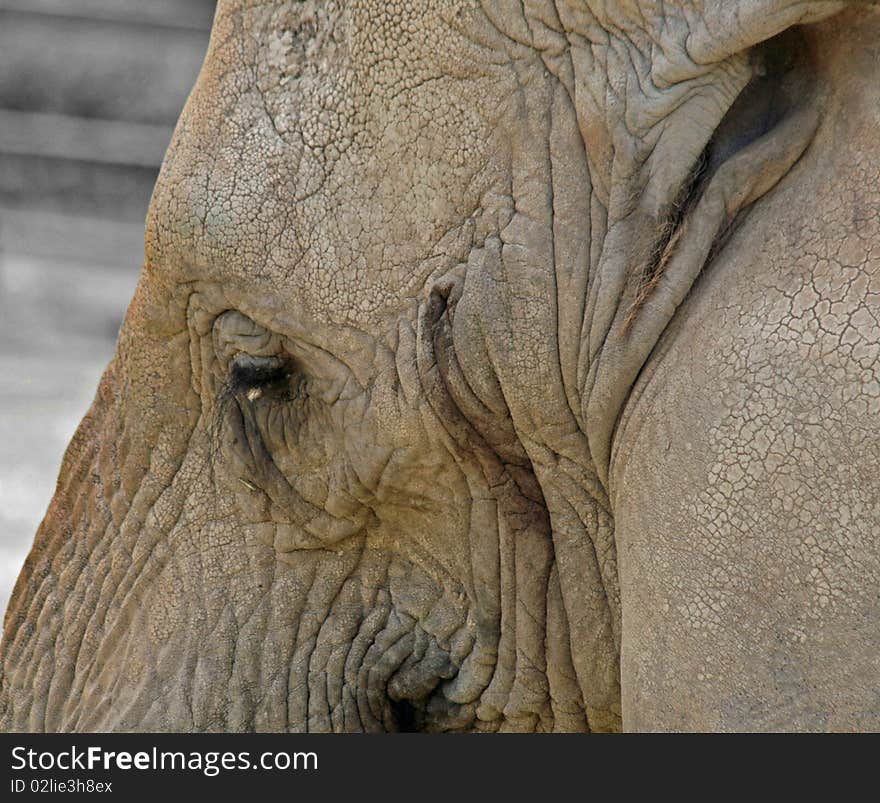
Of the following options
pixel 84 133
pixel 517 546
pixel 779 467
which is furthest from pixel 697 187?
pixel 84 133

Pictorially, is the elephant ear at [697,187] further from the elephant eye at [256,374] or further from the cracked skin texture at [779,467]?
the elephant eye at [256,374]

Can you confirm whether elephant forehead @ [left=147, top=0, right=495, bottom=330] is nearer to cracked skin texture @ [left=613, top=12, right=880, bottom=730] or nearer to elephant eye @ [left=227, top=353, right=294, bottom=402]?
elephant eye @ [left=227, top=353, right=294, bottom=402]

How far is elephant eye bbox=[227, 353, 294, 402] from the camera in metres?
1.67

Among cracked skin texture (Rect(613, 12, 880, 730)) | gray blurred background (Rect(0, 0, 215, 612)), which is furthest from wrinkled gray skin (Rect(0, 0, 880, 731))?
gray blurred background (Rect(0, 0, 215, 612))

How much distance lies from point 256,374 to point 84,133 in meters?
5.30

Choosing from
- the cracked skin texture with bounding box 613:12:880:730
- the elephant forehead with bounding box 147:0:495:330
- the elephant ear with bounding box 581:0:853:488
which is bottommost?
the cracked skin texture with bounding box 613:12:880:730

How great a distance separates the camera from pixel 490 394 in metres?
1.55

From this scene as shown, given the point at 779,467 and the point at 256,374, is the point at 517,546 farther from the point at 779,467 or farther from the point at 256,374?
the point at 779,467

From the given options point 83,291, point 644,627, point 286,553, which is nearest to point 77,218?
point 83,291

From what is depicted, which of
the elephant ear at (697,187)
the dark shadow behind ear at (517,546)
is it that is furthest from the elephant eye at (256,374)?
the elephant ear at (697,187)

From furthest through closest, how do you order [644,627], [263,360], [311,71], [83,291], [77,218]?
[77,218], [83,291], [263,360], [311,71], [644,627]

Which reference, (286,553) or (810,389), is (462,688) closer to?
(286,553)
